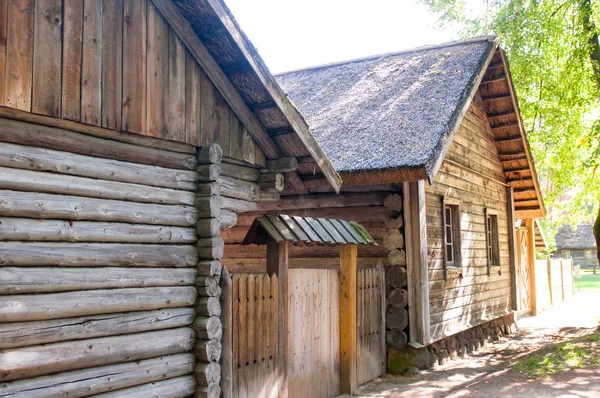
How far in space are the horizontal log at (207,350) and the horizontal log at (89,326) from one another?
0.76 feet

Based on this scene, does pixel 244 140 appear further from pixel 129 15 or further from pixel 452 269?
pixel 452 269

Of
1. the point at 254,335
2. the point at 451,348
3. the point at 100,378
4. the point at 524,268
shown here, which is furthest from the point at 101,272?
the point at 524,268

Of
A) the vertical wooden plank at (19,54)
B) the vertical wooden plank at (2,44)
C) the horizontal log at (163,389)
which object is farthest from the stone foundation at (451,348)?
the vertical wooden plank at (2,44)

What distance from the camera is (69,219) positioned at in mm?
4875

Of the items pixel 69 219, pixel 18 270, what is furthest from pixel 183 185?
pixel 18 270

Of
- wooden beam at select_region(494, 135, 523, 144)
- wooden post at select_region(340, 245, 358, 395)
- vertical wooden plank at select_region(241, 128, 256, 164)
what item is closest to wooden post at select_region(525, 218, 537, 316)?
wooden beam at select_region(494, 135, 523, 144)

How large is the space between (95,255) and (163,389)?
1.40 m

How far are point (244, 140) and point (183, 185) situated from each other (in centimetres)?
103

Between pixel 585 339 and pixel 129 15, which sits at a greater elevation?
pixel 129 15

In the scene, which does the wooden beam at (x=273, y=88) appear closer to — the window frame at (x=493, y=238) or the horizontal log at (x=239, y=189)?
the horizontal log at (x=239, y=189)

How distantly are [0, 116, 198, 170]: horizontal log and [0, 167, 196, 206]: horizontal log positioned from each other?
222 millimetres

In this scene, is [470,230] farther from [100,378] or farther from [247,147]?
[100,378]

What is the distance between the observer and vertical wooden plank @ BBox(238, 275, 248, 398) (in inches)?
257

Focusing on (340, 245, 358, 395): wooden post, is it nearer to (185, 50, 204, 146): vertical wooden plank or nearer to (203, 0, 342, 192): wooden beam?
(203, 0, 342, 192): wooden beam
